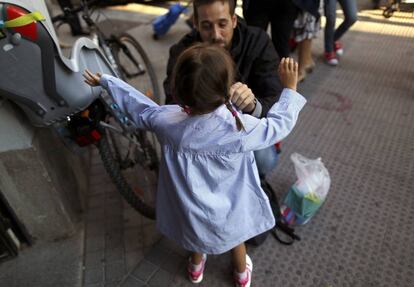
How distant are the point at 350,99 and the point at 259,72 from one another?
1.93m

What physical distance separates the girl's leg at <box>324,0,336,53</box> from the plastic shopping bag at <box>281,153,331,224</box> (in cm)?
207

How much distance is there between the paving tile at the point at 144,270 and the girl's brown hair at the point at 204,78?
46.1 inches

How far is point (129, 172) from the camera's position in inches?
99.3

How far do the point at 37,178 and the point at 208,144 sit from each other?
1.06 meters

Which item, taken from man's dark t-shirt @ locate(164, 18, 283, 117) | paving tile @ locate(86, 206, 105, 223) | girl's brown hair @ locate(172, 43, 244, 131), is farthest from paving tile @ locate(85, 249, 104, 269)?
girl's brown hair @ locate(172, 43, 244, 131)

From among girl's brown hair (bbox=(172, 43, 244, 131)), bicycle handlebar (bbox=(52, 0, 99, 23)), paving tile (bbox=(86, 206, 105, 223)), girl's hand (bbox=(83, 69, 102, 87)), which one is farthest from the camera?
bicycle handlebar (bbox=(52, 0, 99, 23))

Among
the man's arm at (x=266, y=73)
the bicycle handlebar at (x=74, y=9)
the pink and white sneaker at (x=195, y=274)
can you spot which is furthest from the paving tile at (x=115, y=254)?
the bicycle handlebar at (x=74, y=9)

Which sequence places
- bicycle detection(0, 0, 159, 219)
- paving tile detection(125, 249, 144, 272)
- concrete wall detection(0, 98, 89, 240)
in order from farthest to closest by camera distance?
paving tile detection(125, 249, 144, 272) → concrete wall detection(0, 98, 89, 240) → bicycle detection(0, 0, 159, 219)

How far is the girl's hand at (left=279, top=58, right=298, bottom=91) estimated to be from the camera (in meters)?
1.25

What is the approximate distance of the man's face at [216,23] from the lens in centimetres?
155

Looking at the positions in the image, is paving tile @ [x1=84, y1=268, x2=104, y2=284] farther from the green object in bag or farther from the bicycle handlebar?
the bicycle handlebar

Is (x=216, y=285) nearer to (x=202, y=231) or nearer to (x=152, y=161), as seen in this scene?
(x=202, y=231)

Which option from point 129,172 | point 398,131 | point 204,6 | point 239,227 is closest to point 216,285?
point 239,227

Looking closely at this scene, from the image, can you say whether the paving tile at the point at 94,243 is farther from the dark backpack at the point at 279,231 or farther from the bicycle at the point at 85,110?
the dark backpack at the point at 279,231
